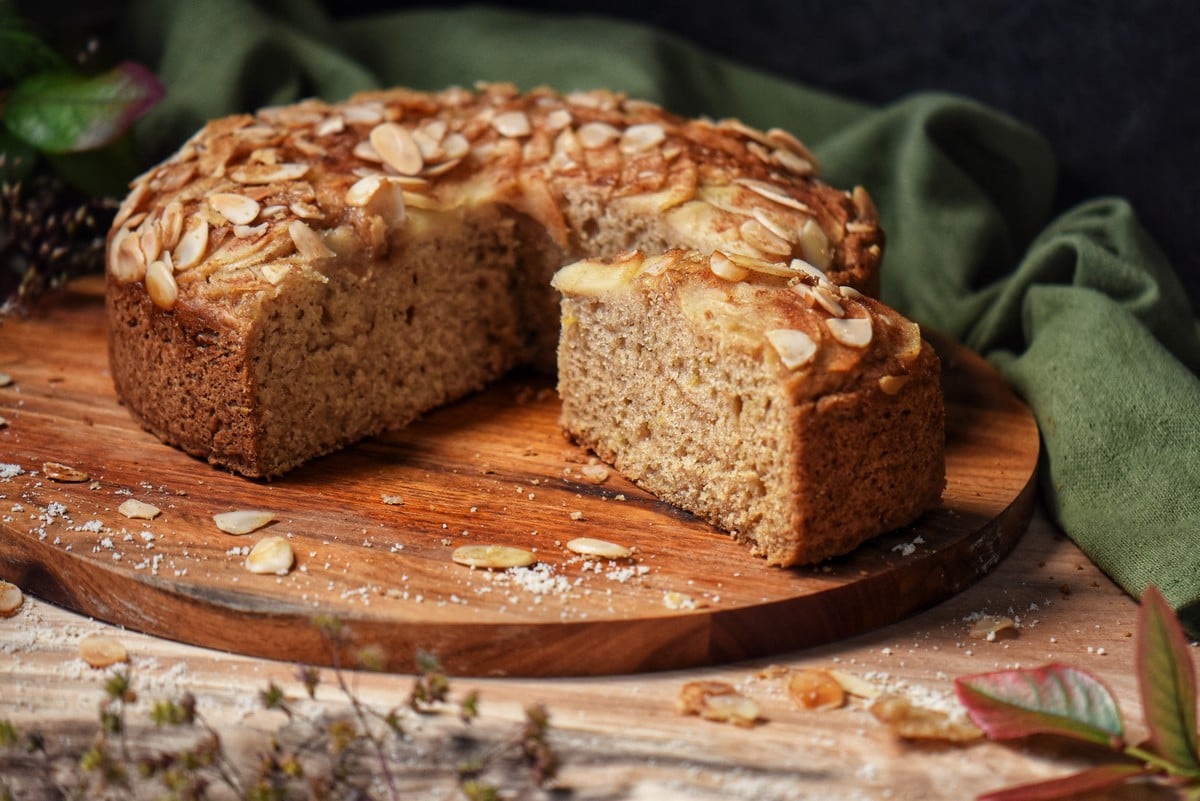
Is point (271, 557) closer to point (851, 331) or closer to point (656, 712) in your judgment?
point (656, 712)

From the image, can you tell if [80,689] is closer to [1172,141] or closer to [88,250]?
[88,250]

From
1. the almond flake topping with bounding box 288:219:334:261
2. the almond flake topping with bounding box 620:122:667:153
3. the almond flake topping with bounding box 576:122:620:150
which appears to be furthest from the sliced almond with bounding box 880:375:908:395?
the almond flake topping with bounding box 288:219:334:261

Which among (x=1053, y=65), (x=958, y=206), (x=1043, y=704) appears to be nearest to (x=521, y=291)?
(x=958, y=206)

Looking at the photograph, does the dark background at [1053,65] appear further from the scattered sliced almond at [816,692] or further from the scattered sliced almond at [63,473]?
the scattered sliced almond at [816,692]

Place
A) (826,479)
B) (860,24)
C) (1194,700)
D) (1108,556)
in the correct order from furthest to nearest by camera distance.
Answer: (860,24) < (1108,556) < (826,479) < (1194,700)

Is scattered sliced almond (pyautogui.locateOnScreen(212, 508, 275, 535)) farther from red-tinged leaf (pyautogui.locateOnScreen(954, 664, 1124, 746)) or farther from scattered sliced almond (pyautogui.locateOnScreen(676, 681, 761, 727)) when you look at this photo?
red-tinged leaf (pyautogui.locateOnScreen(954, 664, 1124, 746))

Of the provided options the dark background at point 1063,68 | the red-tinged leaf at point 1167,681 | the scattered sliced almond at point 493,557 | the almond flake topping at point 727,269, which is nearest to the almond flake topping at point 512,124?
the almond flake topping at point 727,269

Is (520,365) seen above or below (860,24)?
below

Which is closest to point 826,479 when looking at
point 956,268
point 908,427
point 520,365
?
point 908,427
